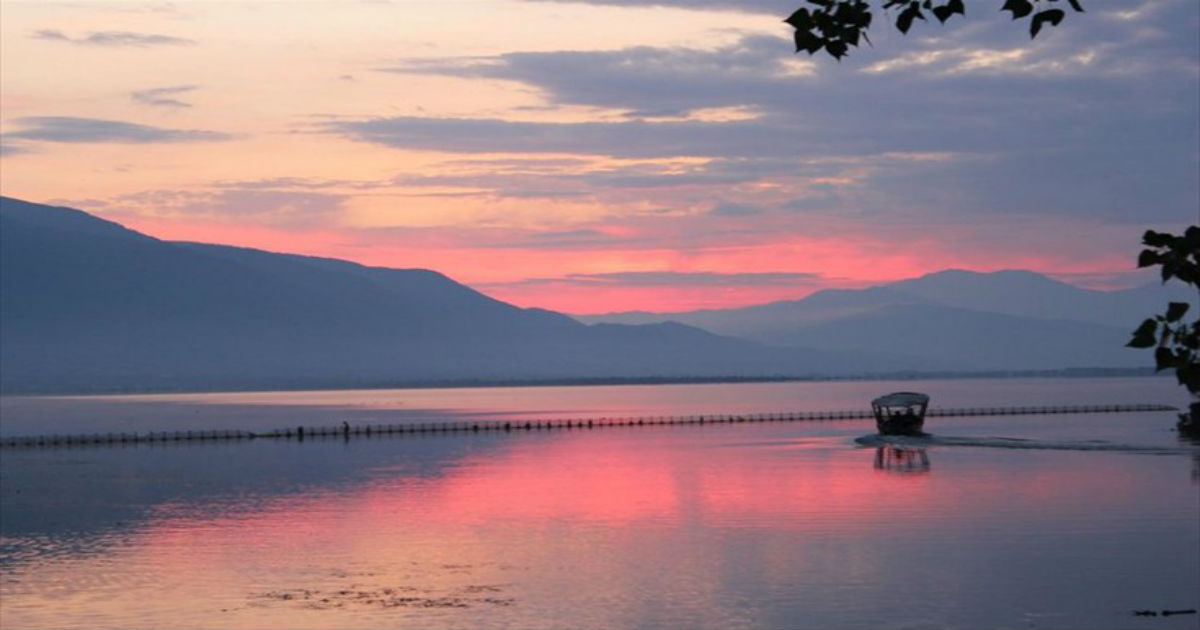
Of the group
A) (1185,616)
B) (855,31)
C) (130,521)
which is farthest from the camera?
(130,521)

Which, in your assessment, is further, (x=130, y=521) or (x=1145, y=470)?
(x=1145, y=470)

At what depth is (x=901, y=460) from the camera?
310 ft

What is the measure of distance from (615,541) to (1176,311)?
147 feet

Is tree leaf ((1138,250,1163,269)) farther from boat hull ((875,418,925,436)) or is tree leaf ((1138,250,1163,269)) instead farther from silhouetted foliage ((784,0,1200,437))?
boat hull ((875,418,925,436))

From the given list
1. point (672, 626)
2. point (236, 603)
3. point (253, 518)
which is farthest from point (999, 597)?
point (253, 518)

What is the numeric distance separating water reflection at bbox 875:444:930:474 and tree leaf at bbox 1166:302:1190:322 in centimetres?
7559

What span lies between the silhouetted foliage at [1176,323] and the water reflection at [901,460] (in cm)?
7540

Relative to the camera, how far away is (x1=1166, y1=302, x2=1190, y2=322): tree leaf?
10547mm

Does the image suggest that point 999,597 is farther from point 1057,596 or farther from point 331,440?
point 331,440

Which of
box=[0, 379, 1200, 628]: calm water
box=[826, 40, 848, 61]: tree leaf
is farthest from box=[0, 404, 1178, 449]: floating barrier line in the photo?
box=[826, 40, 848, 61]: tree leaf

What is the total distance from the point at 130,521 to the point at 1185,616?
43226mm

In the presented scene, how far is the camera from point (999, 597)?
129 feet

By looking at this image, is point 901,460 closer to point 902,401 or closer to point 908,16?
point 902,401

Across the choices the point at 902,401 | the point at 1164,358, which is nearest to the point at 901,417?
the point at 902,401
